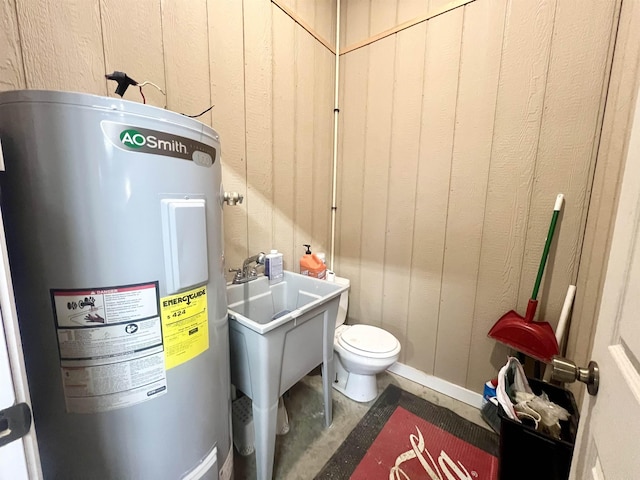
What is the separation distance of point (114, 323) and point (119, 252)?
0.15 meters

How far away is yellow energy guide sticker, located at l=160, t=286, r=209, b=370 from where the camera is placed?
2.00ft

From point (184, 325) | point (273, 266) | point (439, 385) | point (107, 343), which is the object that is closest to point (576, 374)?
point (184, 325)

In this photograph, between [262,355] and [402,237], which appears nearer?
[262,355]

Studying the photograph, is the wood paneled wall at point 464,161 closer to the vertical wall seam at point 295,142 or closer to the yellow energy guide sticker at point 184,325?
the vertical wall seam at point 295,142

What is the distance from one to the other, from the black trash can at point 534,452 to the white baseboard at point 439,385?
58 centimetres

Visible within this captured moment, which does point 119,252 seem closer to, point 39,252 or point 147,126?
point 39,252

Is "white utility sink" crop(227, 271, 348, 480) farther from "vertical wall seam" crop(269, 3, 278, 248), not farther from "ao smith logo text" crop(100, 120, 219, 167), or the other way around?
"ao smith logo text" crop(100, 120, 219, 167)

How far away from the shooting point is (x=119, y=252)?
54 cm

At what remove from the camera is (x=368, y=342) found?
1.55 metres

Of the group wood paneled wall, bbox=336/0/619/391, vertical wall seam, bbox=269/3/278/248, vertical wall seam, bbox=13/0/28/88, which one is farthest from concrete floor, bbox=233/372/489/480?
vertical wall seam, bbox=13/0/28/88

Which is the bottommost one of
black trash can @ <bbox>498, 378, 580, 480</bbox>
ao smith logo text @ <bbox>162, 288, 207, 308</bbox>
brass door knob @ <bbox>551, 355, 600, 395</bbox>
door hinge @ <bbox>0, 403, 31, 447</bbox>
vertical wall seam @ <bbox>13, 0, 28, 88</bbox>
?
black trash can @ <bbox>498, 378, 580, 480</bbox>

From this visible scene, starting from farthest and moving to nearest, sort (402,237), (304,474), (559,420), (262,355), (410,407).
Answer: (402,237)
(410,407)
(304,474)
(559,420)
(262,355)

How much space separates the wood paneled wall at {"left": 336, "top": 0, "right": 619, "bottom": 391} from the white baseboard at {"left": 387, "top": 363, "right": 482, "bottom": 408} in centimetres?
4

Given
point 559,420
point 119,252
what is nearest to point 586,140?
point 559,420
